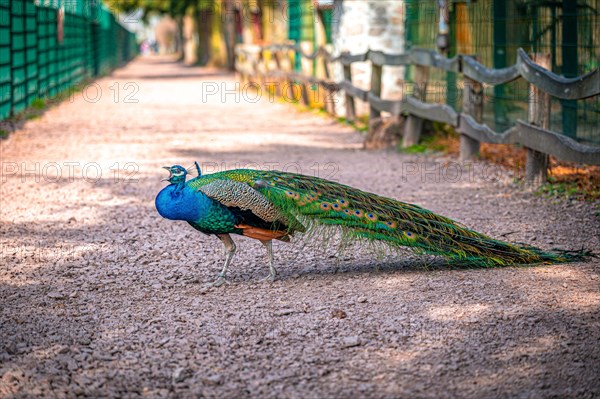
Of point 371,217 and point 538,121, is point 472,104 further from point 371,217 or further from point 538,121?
point 371,217

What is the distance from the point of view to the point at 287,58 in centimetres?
2102

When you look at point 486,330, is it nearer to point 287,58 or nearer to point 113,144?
point 113,144

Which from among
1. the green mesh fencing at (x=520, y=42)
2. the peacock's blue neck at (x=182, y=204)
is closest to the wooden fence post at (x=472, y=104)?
the green mesh fencing at (x=520, y=42)

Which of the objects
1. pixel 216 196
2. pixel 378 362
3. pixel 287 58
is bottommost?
pixel 378 362

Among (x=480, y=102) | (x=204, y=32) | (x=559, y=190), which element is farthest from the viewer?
(x=204, y=32)

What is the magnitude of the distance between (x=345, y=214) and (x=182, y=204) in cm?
105

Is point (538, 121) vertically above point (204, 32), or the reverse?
point (204, 32)

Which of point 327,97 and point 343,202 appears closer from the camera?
point 343,202

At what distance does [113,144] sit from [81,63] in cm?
1439

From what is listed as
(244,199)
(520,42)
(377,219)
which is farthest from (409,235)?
(520,42)

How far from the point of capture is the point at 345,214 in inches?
217

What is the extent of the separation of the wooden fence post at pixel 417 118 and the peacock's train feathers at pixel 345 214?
6.07 m

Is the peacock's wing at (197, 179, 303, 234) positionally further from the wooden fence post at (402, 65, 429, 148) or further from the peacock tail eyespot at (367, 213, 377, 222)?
the wooden fence post at (402, 65, 429, 148)

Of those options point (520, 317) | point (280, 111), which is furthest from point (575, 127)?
point (280, 111)
